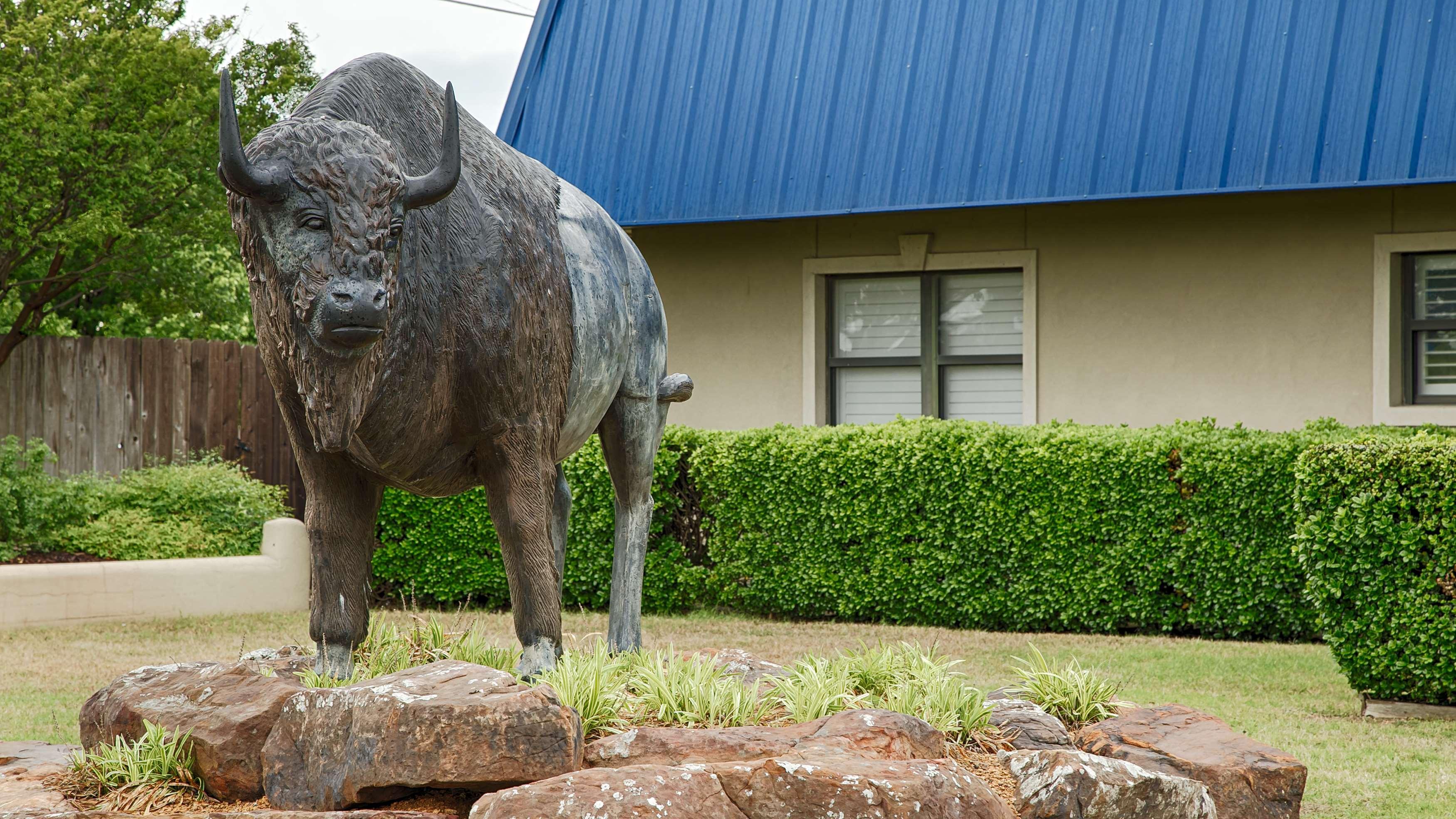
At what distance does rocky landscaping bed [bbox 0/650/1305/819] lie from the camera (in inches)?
151

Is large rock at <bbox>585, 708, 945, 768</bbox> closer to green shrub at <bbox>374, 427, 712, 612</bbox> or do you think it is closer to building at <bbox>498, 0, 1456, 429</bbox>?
building at <bbox>498, 0, 1456, 429</bbox>

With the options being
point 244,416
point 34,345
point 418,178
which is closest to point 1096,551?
point 418,178

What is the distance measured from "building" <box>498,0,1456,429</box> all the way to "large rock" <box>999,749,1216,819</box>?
773cm

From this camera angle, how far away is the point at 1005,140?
11883 mm

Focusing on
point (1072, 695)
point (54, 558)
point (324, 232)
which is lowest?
point (54, 558)

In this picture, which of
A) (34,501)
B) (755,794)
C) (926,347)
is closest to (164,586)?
(34,501)

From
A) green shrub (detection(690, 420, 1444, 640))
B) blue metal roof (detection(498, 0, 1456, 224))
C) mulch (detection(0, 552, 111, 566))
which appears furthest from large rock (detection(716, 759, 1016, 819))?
mulch (detection(0, 552, 111, 566))

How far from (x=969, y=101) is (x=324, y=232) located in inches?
359

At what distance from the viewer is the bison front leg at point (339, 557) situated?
4.78 m

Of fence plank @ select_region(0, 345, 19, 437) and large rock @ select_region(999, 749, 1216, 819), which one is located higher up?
fence plank @ select_region(0, 345, 19, 437)

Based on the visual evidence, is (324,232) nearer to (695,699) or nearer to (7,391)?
(695,699)

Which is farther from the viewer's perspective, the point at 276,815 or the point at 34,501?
the point at 34,501

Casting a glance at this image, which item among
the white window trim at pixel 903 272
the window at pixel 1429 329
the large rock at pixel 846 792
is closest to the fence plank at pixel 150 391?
the white window trim at pixel 903 272

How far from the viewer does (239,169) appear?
3754 mm
